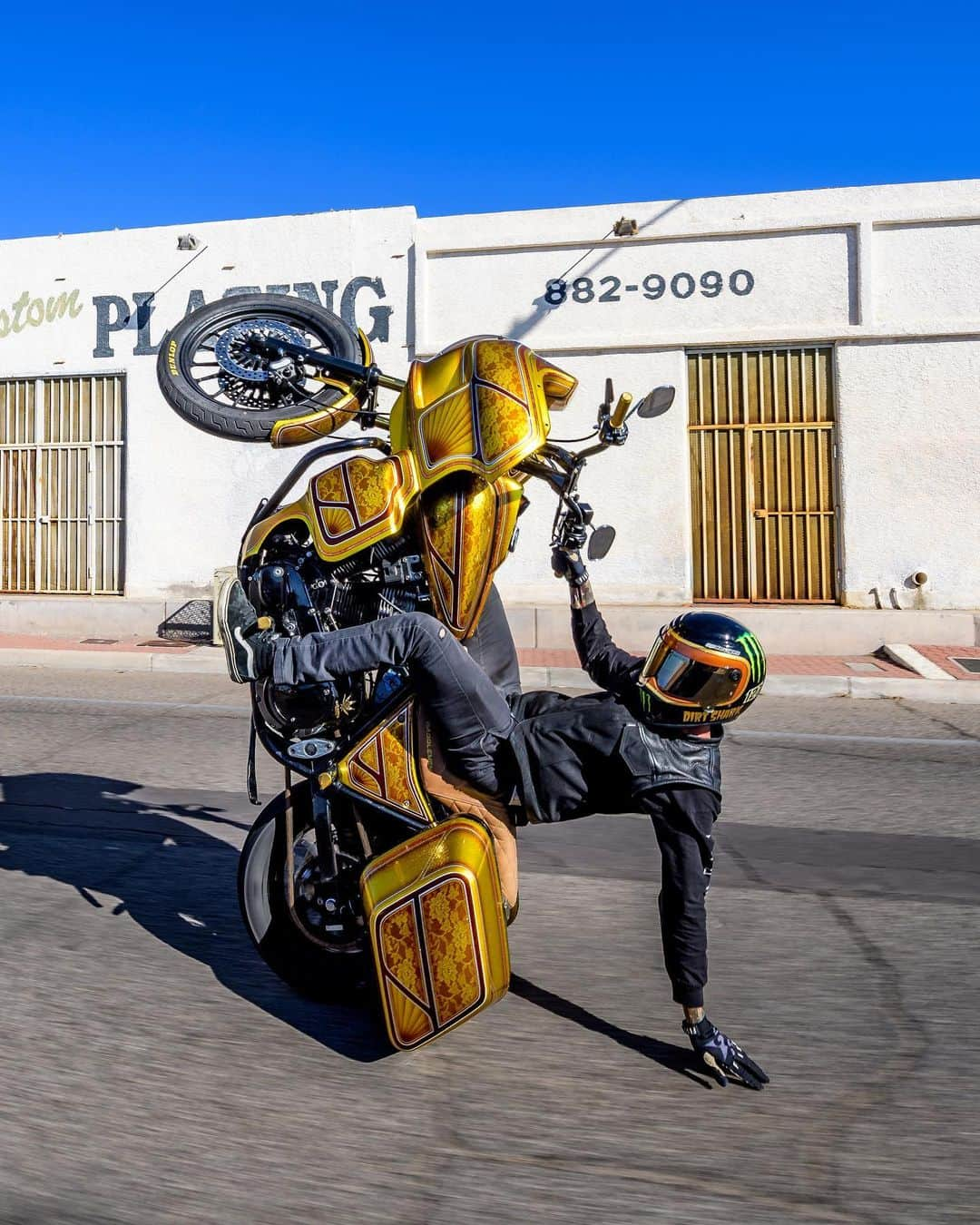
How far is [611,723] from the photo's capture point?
10.4 ft

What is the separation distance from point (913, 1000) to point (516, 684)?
164 centimetres

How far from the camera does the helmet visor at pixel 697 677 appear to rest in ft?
9.78

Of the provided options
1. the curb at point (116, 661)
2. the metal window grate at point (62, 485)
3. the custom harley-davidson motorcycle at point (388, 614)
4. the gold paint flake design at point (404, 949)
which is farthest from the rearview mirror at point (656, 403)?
the metal window grate at point (62, 485)

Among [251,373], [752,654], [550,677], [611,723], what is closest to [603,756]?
[611,723]

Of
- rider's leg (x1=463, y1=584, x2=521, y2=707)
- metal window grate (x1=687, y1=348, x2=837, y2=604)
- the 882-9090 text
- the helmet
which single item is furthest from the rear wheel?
metal window grate (x1=687, y1=348, x2=837, y2=604)

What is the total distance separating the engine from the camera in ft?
11.4

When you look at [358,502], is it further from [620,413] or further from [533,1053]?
[533,1053]

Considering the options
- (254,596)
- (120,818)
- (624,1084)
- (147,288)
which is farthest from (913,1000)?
(147,288)

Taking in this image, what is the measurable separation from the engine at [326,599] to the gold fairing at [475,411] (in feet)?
1.08

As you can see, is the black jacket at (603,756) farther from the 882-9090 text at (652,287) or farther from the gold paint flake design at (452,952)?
the 882-9090 text at (652,287)

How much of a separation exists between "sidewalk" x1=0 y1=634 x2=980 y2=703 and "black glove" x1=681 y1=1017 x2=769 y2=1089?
24.4 ft

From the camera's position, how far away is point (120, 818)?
5.71 metres

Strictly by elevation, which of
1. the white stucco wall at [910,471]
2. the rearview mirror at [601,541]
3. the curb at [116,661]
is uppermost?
the white stucco wall at [910,471]

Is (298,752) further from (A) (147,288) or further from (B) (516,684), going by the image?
(A) (147,288)
